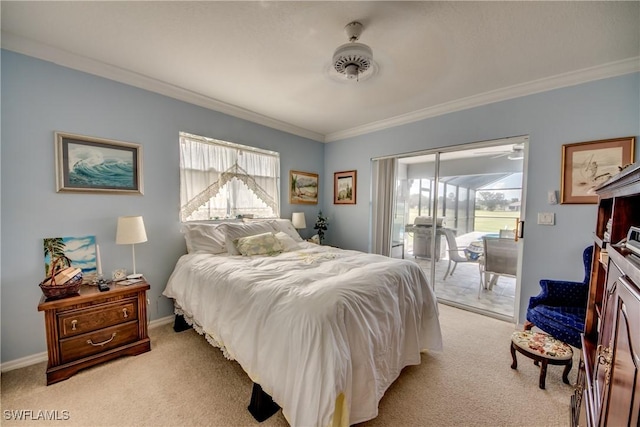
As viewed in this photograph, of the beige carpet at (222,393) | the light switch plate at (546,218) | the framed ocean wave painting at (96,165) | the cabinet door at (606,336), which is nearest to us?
the cabinet door at (606,336)

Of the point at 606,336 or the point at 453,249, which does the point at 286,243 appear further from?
the point at 606,336

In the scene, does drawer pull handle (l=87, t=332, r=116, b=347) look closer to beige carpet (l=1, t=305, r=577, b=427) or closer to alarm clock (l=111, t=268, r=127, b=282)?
beige carpet (l=1, t=305, r=577, b=427)

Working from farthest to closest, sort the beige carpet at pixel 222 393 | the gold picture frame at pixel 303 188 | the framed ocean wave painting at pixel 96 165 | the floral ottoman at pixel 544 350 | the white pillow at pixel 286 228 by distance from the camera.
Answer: the gold picture frame at pixel 303 188 < the white pillow at pixel 286 228 < the framed ocean wave painting at pixel 96 165 < the floral ottoman at pixel 544 350 < the beige carpet at pixel 222 393

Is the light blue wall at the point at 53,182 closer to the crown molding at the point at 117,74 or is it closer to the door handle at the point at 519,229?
the crown molding at the point at 117,74

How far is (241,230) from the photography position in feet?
9.58

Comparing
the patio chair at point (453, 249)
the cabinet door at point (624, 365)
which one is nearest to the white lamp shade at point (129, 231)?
the cabinet door at point (624, 365)

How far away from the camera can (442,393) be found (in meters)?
1.70

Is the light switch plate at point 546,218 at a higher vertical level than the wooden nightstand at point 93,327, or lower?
higher

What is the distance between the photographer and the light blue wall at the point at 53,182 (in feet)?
6.24

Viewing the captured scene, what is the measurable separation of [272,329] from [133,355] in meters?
1.64

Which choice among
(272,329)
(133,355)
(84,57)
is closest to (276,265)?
(272,329)

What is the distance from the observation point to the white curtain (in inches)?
148

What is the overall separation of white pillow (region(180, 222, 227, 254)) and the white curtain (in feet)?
7.71

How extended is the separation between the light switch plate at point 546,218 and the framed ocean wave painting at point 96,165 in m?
4.17
